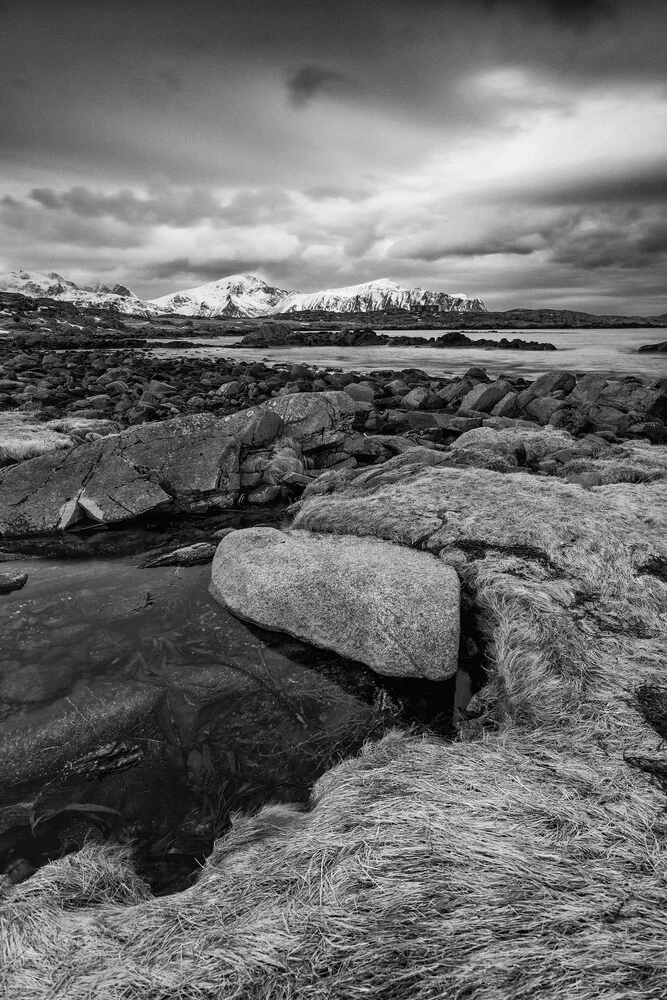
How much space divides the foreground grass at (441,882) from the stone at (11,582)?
517cm

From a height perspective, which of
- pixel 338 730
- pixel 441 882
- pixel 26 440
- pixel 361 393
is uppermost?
pixel 361 393

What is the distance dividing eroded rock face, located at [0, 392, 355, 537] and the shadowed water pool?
3080 millimetres

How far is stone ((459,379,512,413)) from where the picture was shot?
20672 mm

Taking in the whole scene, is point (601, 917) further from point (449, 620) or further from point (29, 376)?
point (29, 376)

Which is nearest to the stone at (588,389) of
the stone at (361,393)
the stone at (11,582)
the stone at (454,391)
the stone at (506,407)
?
the stone at (506,407)

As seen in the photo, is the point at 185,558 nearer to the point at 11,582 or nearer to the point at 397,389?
the point at 11,582

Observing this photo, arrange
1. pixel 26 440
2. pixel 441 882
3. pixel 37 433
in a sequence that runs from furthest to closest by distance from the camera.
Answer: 1. pixel 37 433
2. pixel 26 440
3. pixel 441 882

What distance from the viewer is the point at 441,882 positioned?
9.40 feet

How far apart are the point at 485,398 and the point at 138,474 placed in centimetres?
1541

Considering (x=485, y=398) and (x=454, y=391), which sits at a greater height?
(x=454, y=391)

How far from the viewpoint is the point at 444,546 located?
280 inches

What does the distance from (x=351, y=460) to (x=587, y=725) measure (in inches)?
397

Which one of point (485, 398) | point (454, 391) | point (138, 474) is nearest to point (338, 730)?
point (138, 474)

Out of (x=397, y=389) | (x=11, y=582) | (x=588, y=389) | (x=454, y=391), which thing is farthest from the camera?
(x=397, y=389)
